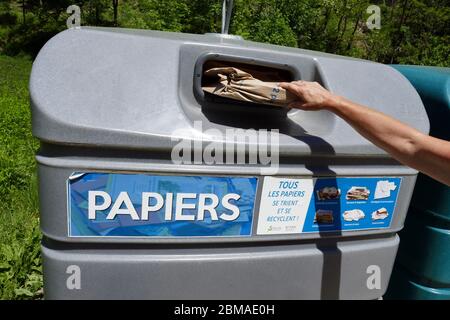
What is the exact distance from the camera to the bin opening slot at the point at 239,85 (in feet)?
4.86

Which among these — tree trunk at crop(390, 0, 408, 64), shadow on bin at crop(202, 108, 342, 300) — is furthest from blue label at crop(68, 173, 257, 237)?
tree trunk at crop(390, 0, 408, 64)

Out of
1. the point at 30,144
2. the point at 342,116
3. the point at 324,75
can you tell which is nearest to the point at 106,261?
the point at 342,116

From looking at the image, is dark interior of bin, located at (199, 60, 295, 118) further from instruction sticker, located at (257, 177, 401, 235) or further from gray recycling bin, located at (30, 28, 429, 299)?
instruction sticker, located at (257, 177, 401, 235)

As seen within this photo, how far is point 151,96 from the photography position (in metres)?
1.39

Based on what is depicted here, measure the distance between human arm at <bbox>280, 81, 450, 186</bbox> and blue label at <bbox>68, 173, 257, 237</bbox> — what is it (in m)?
0.33

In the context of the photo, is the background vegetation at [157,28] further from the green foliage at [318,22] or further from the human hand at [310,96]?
the human hand at [310,96]

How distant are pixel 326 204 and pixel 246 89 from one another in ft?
1.57

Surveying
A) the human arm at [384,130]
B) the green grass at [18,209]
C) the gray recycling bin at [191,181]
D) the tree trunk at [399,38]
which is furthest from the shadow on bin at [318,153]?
the tree trunk at [399,38]

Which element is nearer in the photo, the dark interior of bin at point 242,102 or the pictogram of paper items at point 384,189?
the dark interior of bin at point 242,102

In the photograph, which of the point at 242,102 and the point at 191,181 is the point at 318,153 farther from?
the point at 191,181

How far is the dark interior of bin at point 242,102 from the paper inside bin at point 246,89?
33mm

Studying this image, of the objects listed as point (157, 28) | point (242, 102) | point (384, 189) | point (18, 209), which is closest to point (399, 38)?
point (157, 28)

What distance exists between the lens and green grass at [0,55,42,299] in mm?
2619
